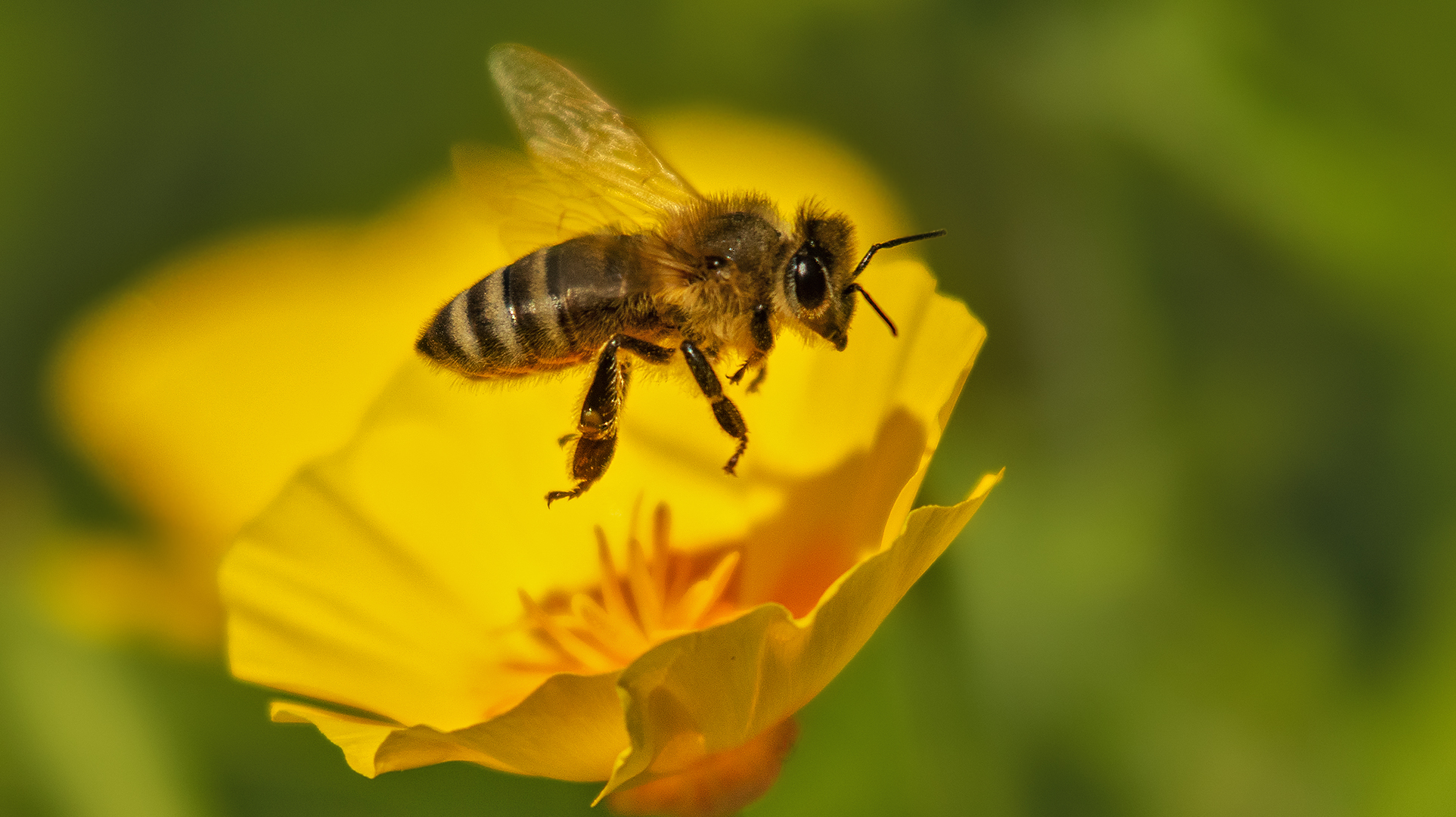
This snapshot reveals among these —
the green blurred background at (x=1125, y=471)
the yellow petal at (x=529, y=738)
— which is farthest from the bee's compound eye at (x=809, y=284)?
the yellow petal at (x=529, y=738)

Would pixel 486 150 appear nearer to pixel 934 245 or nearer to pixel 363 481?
pixel 363 481

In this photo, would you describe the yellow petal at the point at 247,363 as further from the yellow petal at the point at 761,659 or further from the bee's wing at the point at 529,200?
the yellow petal at the point at 761,659

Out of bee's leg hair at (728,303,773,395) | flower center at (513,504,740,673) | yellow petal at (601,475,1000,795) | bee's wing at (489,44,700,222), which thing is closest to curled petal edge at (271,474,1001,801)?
yellow petal at (601,475,1000,795)

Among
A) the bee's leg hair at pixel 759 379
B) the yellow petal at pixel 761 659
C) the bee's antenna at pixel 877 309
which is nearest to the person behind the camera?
the yellow petal at pixel 761 659

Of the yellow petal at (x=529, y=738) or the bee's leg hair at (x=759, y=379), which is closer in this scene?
the yellow petal at (x=529, y=738)

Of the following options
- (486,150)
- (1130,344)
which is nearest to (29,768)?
(486,150)

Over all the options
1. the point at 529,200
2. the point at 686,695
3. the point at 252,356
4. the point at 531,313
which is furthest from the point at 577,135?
the point at 252,356
